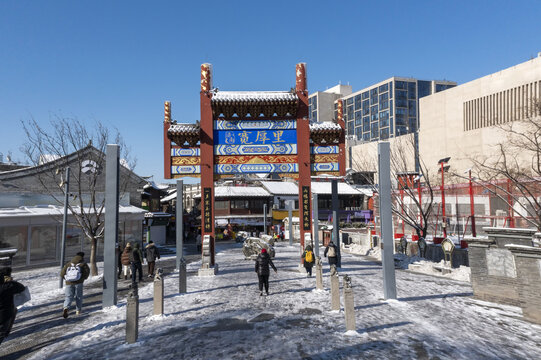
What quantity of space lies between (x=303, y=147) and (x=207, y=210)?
18.3ft

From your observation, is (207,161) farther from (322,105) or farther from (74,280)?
(322,105)

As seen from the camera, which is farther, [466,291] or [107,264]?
[466,291]

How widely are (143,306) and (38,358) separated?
3458 millimetres

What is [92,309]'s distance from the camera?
9.95 metres

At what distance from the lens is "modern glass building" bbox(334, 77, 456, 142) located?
92.3 m

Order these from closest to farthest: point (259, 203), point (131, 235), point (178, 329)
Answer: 1. point (178, 329)
2. point (131, 235)
3. point (259, 203)

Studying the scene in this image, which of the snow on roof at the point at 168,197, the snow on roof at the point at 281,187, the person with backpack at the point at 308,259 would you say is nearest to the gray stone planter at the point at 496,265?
the person with backpack at the point at 308,259

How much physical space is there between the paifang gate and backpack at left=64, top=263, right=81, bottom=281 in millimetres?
7263

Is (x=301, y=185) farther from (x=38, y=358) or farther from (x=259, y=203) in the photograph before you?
(x=259, y=203)

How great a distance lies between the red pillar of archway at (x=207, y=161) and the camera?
16.1m

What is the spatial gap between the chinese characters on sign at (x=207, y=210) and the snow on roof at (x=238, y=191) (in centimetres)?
2661

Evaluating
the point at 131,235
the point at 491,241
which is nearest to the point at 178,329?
the point at 491,241

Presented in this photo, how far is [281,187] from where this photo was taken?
1912 inches

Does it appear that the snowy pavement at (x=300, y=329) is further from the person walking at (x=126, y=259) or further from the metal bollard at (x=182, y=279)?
the person walking at (x=126, y=259)
